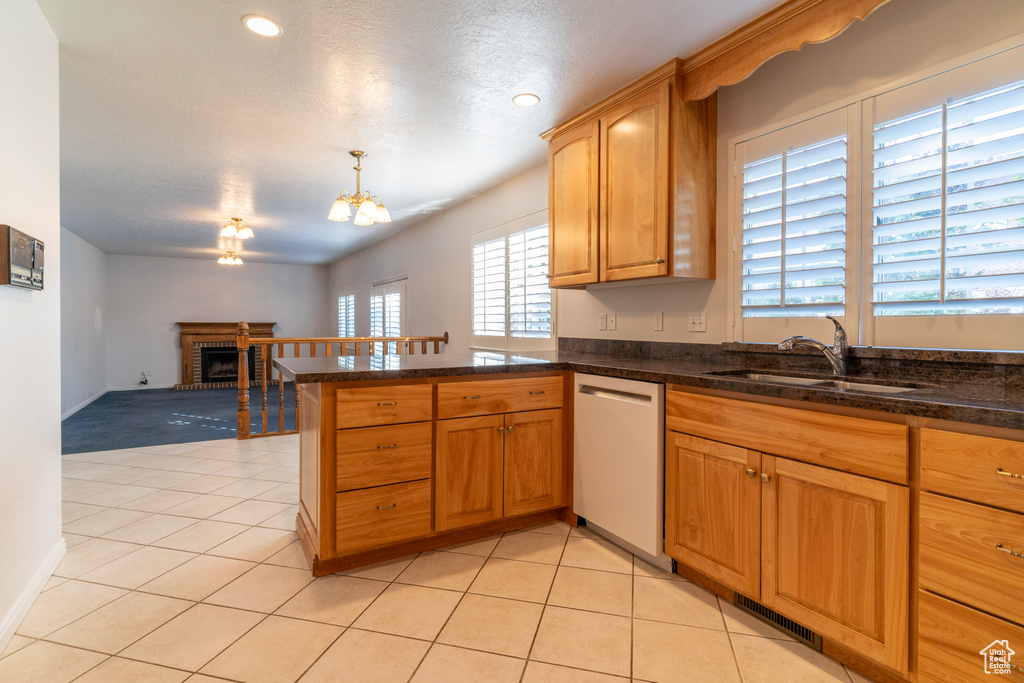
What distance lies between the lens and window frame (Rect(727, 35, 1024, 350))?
1617 mm

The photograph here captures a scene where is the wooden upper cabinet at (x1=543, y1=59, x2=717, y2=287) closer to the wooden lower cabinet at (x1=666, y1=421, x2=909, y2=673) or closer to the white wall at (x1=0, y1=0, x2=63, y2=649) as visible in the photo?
the wooden lower cabinet at (x1=666, y1=421, x2=909, y2=673)

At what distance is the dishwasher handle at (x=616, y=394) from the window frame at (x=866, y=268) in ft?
2.13

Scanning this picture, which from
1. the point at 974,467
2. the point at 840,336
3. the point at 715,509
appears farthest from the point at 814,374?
the point at 974,467

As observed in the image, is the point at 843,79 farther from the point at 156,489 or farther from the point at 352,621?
the point at 156,489

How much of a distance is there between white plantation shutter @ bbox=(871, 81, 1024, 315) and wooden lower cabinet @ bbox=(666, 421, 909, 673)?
2.63 feet

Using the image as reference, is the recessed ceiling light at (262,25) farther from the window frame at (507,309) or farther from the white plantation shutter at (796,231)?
the white plantation shutter at (796,231)

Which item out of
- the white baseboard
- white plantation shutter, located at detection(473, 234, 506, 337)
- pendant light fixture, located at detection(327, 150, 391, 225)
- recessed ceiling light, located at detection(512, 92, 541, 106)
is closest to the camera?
the white baseboard

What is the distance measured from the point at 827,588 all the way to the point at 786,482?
12.8 inches

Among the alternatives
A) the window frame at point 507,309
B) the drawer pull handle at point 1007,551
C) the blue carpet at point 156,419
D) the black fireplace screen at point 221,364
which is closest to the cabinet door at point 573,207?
the window frame at point 507,309

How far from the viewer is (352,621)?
179cm

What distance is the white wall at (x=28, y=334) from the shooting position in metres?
1.68

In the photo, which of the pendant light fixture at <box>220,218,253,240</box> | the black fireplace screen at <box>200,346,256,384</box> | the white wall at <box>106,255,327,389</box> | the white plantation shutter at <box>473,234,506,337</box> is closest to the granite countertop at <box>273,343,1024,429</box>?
the white plantation shutter at <box>473,234,506,337</box>

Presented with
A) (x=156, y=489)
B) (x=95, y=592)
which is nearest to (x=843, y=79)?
(x=95, y=592)

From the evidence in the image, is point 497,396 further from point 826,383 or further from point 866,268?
point 866,268
